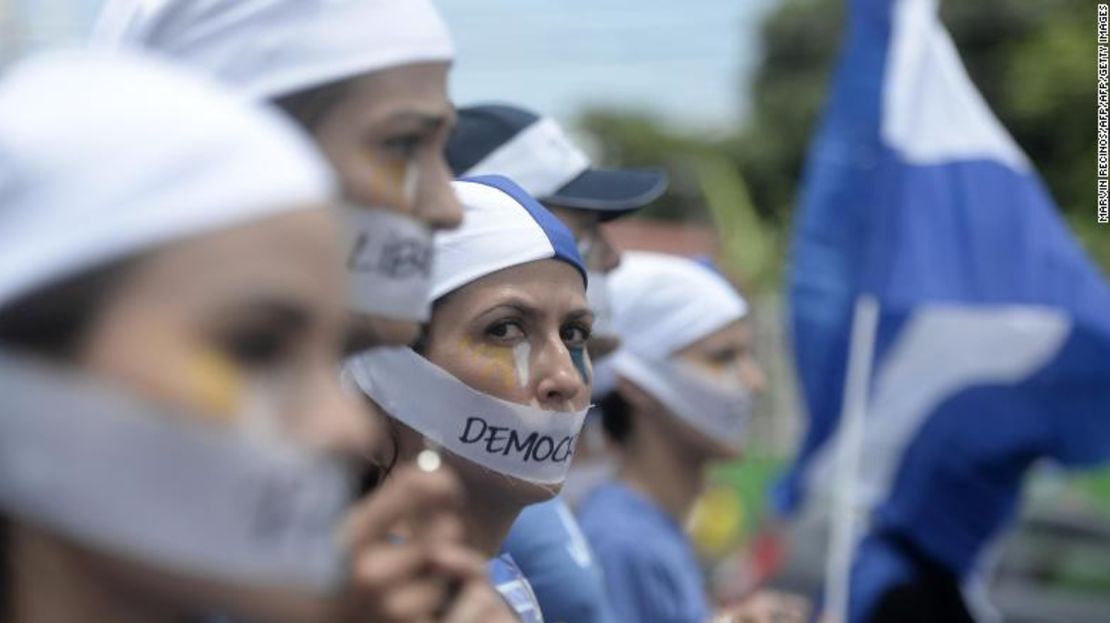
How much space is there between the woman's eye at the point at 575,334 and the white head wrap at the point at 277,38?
3.72ft

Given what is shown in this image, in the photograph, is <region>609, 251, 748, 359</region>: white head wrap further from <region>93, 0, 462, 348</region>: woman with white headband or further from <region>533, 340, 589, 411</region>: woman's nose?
<region>93, 0, 462, 348</region>: woman with white headband

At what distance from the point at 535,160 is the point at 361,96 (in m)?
2.11

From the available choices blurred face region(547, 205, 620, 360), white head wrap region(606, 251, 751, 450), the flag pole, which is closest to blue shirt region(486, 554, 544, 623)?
blurred face region(547, 205, 620, 360)

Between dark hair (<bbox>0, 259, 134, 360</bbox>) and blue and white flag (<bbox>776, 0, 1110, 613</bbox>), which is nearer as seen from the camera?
dark hair (<bbox>0, 259, 134, 360</bbox>)

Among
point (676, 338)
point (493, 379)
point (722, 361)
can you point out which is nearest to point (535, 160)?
point (493, 379)

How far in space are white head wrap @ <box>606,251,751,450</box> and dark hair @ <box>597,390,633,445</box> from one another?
0.09 metres

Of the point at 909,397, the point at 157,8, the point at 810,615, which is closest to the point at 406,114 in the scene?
the point at 157,8

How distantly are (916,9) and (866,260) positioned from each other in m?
0.93

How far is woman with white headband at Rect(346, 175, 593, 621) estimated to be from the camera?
10.9 ft

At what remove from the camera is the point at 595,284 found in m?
4.54

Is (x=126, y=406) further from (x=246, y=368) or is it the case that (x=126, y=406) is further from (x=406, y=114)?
(x=406, y=114)

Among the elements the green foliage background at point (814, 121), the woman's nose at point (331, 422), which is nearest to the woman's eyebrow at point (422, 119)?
the woman's nose at point (331, 422)

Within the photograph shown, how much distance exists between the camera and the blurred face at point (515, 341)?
3340mm

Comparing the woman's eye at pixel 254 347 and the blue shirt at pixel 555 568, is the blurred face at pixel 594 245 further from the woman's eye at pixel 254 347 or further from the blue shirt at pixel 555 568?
the woman's eye at pixel 254 347
